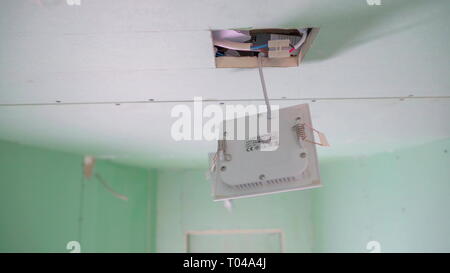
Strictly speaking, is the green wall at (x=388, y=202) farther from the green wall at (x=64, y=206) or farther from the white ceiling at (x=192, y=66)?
the green wall at (x=64, y=206)

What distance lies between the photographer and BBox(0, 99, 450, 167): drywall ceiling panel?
1.69m

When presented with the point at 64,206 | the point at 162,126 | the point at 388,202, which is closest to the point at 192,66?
the point at 162,126

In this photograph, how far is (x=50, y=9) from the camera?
903 millimetres

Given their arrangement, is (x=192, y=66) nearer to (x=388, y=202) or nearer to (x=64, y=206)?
(x=64, y=206)

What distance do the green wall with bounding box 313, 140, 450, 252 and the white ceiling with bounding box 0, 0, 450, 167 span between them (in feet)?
1.12

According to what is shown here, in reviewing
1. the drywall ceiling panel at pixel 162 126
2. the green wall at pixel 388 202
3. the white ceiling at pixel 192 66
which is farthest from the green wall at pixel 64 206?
the green wall at pixel 388 202

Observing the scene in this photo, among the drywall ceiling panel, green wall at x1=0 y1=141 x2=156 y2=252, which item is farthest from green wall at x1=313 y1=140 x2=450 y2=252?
green wall at x1=0 y1=141 x2=156 y2=252

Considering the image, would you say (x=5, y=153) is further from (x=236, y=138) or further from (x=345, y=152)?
(x=345, y=152)

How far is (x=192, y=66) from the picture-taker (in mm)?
1238

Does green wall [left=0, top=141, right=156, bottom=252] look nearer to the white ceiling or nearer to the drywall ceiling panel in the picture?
the drywall ceiling panel

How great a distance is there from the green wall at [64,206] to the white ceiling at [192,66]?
0.32m

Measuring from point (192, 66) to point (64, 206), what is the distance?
1841mm

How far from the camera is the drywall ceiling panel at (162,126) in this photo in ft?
5.55

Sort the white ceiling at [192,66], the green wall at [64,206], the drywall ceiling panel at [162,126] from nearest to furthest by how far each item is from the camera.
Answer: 1. the white ceiling at [192,66]
2. the drywall ceiling panel at [162,126]
3. the green wall at [64,206]
